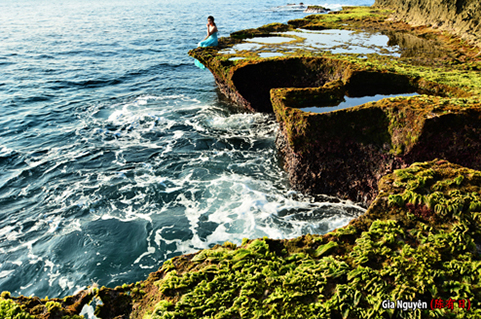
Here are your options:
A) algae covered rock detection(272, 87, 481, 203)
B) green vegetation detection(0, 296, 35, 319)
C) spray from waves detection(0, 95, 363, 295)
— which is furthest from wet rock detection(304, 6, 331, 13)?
green vegetation detection(0, 296, 35, 319)

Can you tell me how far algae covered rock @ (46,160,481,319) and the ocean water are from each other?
9.06 ft

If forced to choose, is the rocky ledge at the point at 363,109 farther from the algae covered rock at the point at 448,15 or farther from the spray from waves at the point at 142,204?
the spray from waves at the point at 142,204

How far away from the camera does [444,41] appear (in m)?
13.3

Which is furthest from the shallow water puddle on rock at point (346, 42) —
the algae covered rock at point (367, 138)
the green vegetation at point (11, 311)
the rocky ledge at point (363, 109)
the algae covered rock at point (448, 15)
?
the green vegetation at point (11, 311)

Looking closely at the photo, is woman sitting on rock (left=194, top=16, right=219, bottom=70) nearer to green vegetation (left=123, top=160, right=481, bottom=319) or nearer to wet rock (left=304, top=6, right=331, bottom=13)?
green vegetation (left=123, top=160, right=481, bottom=319)

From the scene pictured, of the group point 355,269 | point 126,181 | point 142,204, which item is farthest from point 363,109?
point 126,181

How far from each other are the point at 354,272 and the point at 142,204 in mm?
6436

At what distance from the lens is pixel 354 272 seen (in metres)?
3.61

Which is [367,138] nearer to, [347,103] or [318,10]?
[347,103]

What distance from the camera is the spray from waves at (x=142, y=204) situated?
6586 millimetres

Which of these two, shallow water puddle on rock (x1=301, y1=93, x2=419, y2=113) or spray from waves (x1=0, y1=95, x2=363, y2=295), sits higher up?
shallow water puddle on rock (x1=301, y1=93, x2=419, y2=113)

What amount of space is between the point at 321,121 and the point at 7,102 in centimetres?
1699

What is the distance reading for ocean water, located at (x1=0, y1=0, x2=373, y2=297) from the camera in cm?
679

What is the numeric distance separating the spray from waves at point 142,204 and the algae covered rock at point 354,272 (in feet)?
9.08
